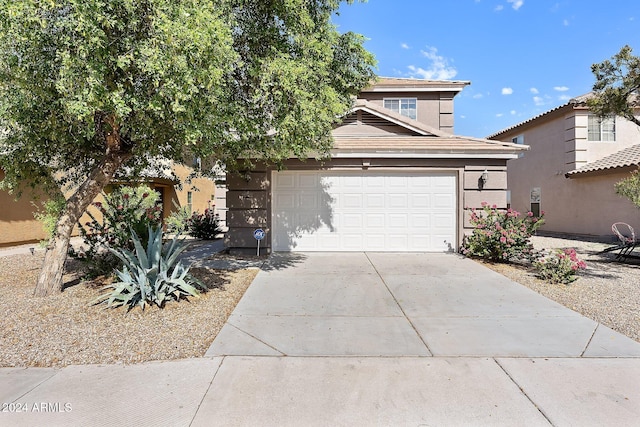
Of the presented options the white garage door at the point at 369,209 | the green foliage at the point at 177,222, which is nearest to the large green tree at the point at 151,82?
the white garage door at the point at 369,209

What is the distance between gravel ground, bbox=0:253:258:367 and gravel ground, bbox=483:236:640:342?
539 centimetres

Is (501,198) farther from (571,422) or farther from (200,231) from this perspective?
(200,231)

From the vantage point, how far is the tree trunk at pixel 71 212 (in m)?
5.19

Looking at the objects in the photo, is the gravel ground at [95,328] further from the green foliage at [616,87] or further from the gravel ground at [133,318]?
the green foliage at [616,87]

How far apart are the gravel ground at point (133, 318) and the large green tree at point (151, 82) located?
856 mm

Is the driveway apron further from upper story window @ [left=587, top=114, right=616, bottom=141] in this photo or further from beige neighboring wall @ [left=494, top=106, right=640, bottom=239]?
upper story window @ [left=587, top=114, right=616, bottom=141]

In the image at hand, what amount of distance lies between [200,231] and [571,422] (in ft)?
43.3

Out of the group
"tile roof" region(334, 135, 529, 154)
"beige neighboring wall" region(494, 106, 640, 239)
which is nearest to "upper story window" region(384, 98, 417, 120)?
"tile roof" region(334, 135, 529, 154)

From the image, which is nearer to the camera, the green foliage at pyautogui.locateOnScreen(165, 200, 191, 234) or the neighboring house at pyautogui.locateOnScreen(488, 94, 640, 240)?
the neighboring house at pyautogui.locateOnScreen(488, 94, 640, 240)

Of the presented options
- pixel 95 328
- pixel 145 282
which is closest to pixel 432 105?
pixel 145 282

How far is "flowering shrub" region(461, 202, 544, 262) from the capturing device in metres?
7.70

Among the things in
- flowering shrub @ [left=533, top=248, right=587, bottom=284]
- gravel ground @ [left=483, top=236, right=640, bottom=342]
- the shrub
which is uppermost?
the shrub

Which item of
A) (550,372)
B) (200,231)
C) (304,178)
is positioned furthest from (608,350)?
(200,231)

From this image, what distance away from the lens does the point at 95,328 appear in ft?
13.3
